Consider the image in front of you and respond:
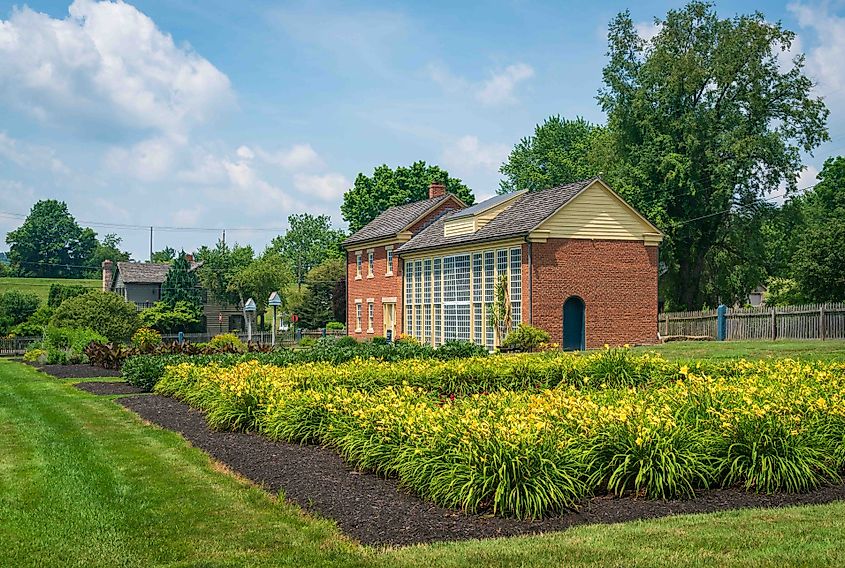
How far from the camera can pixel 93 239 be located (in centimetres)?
12950

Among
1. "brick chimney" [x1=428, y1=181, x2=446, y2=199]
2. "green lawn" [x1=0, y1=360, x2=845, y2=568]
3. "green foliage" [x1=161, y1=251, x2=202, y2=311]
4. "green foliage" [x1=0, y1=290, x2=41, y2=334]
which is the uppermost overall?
"brick chimney" [x1=428, y1=181, x2=446, y2=199]

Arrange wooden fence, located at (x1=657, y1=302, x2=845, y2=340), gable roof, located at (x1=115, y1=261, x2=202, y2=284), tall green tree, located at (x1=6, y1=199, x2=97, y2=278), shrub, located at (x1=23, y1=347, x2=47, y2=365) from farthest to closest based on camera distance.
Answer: tall green tree, located at (x1=6, y1=199, x2=97, y2=278) → gable roof, located at (x1=115, y1=261, x2=202, y2=284) → shrub, located at (x1=23, y1=347, x2=47, y2=365) → wooden fence, located at (x1=657, y1=302, x2=845, y2=340)

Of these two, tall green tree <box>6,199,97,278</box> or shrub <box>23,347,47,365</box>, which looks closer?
shrub <box>23,347,47,365</box>

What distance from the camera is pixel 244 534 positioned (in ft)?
24.0

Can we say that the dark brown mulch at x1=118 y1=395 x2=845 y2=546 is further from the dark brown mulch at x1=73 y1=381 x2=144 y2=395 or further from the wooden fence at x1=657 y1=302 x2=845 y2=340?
the wooden fence at x1=657 y1=302 x2=845 y2=340

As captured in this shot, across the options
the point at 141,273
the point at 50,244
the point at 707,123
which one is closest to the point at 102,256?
the point at 50,244

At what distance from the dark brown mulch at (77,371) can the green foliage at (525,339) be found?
533 inches

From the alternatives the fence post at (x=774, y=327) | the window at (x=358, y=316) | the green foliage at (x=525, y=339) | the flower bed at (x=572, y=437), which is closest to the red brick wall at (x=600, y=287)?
the green foliage at (x=525, y=339)

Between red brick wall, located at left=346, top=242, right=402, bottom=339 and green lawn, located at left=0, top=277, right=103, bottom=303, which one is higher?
green lawn, located at left=0, top=277, right=103, bottom=303

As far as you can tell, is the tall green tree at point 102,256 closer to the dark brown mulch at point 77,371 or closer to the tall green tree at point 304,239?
the tall green tree at point 304,239

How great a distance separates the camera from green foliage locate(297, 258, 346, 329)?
66938 mm

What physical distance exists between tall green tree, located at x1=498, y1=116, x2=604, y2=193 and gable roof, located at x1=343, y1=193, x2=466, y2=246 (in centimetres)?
2146

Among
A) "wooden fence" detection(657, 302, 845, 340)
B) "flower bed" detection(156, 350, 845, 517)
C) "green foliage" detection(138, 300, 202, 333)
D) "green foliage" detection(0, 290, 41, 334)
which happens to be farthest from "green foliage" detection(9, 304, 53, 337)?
"flower bed" detection(156, 350, 845, 517)

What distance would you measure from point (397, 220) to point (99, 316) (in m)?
16.3
